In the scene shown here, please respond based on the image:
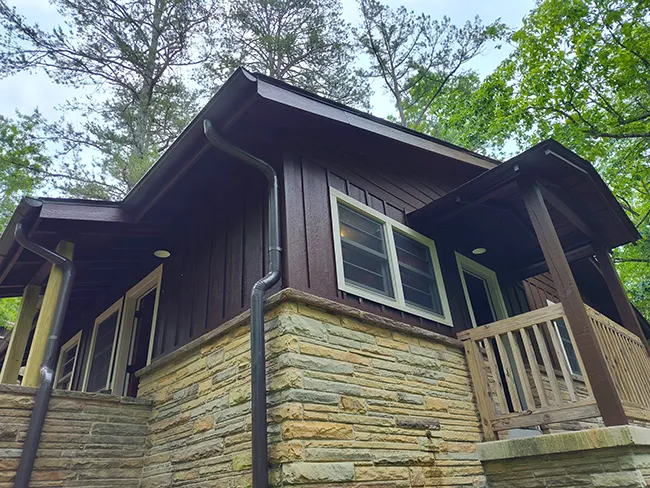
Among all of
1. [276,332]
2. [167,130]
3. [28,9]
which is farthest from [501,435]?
[28,9]

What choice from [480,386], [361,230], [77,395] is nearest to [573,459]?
[480,386]

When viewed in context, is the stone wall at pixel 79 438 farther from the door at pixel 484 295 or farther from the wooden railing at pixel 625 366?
the door at pixel 484 295

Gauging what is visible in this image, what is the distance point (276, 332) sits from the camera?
3092mm

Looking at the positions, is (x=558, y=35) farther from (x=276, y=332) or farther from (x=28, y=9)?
(x=28, y=9)

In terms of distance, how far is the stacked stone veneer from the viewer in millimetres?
2834

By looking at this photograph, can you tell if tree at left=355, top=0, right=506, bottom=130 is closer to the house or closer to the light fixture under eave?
the house

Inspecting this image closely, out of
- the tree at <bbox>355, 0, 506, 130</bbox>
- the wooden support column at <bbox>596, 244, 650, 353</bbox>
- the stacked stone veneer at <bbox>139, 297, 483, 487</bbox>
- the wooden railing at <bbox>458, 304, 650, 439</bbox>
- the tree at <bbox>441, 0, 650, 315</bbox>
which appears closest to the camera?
the stacked stone veneer at <bbox>139, 297, 483, 487</bbox>

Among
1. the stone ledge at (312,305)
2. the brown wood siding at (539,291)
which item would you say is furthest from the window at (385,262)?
the brown wood siding at (539,291)

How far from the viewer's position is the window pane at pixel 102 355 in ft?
20.1

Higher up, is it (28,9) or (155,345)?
(28,9)

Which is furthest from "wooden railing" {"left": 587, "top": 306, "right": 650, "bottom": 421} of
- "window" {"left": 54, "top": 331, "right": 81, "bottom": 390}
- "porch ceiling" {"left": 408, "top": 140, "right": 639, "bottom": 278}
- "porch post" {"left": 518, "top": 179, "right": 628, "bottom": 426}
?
"window" {"left": 54, "top": 331, "right": 81, "bottom": 390}

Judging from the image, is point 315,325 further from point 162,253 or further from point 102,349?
point 102,349

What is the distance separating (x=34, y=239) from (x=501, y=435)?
5.18 m

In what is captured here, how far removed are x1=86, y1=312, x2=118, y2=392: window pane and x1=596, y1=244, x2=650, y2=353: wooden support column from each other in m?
6.65
